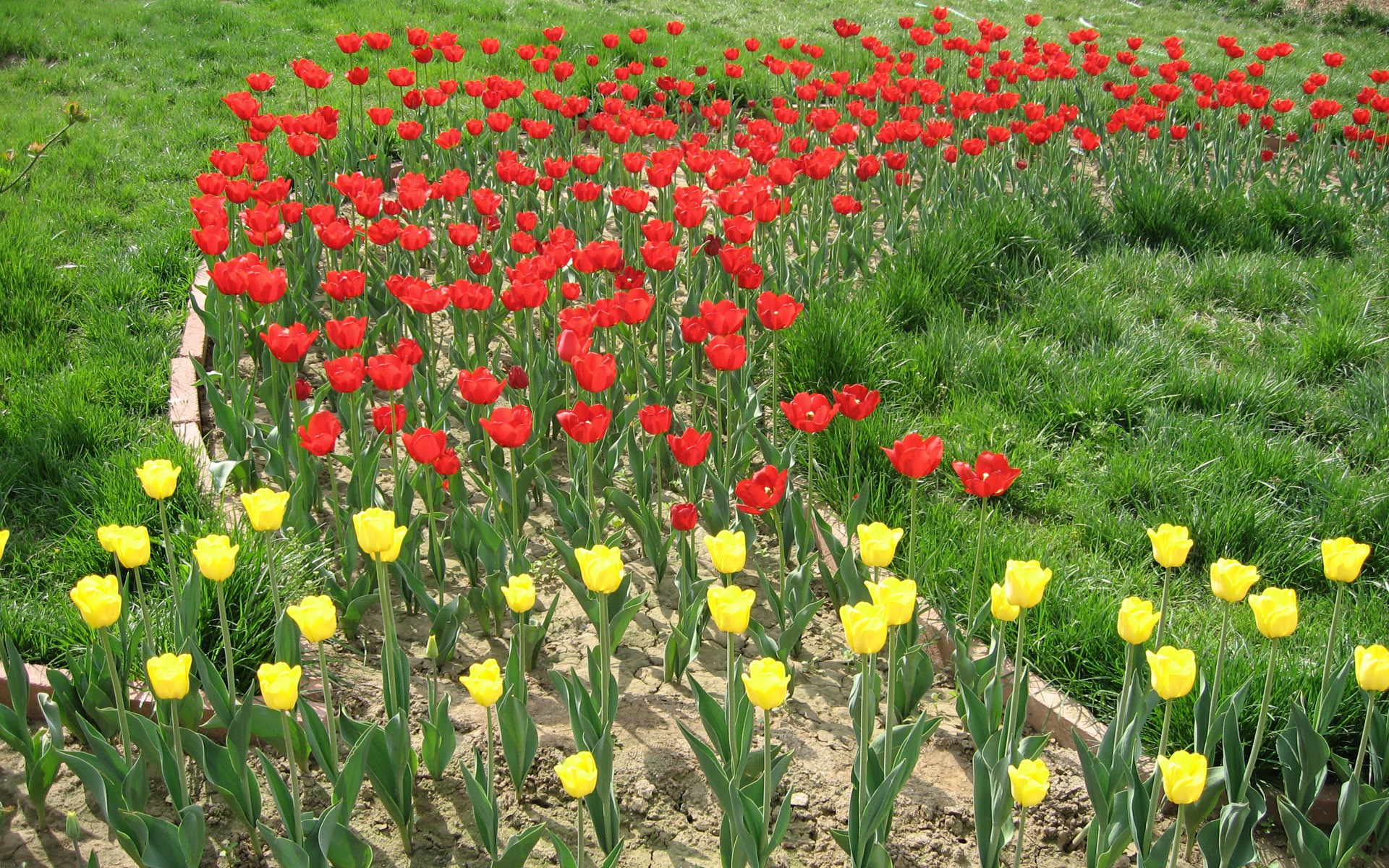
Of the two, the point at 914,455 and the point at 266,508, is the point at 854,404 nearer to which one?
the point at 914,455

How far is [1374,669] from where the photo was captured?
1.85 meters

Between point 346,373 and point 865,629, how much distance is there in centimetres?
137

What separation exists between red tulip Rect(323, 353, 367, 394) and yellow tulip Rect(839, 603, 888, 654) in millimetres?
1311

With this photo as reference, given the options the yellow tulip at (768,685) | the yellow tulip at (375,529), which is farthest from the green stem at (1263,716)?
the yellow tulip at (375,529)

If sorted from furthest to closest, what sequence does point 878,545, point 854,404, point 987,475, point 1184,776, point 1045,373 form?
point 1045,373 → point 854,404 → point 987,475 → point 878,545 → point 1184,776

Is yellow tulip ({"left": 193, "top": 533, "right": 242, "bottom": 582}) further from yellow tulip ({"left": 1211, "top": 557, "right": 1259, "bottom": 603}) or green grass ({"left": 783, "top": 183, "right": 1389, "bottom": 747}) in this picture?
yellow tulip ({"left": 1211, "top": 557, "right": 1259, "bottom": 603})

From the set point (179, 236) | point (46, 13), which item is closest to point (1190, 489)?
point (179, 236)

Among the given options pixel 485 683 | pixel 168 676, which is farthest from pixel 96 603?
pixel 485 683

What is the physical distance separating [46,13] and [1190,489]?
25.7 ft

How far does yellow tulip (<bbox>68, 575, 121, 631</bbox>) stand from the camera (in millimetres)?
1756

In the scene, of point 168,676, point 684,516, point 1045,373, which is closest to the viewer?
point 168,676

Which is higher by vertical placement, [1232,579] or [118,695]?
[1232,579]

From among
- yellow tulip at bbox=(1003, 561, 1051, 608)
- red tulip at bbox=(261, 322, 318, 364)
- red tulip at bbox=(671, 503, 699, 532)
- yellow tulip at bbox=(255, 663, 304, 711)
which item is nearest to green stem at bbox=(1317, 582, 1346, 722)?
yellow tulip at bbox=(1003, 561, 1051, 608)

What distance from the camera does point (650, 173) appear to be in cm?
418
